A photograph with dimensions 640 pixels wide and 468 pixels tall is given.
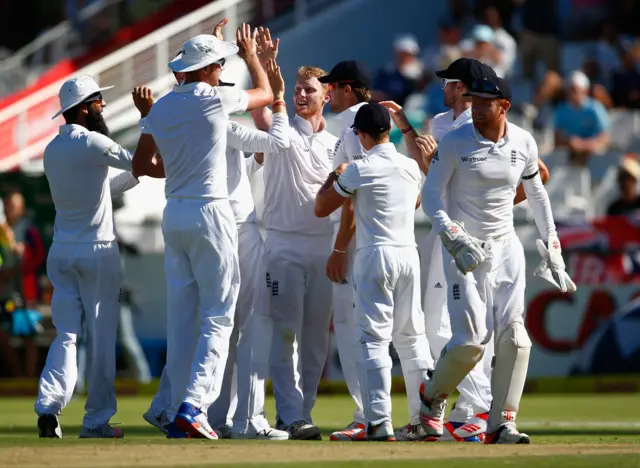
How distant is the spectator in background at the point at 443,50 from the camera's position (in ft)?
65.5

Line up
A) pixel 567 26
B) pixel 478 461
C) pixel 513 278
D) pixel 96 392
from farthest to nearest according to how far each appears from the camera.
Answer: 1. pixel 567 26
2. pixel 96 392
3. pixel 513 278
4. pixel 478 461

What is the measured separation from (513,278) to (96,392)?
2.74 metres

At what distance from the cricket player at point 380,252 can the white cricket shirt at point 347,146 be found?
0.95 ft

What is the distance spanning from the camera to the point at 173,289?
9352 millimetres

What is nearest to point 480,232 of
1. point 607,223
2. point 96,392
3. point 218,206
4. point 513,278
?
point 513,278

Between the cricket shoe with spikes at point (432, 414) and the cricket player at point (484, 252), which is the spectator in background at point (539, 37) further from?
the cricket shoe with spikes at point (432, 414)

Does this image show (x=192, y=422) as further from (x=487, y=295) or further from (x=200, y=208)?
(x=487, y=295)

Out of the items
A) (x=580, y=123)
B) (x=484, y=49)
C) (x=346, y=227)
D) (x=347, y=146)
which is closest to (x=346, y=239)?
(x=346, y=227)

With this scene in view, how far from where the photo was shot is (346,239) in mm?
9648

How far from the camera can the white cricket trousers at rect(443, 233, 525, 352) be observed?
343 inches

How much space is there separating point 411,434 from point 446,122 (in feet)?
6.81

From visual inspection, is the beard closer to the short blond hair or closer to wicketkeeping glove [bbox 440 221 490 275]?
the short blond hair

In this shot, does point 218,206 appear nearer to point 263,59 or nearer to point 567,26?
point 263,59

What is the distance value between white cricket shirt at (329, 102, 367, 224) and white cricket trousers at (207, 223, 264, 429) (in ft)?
1.90
